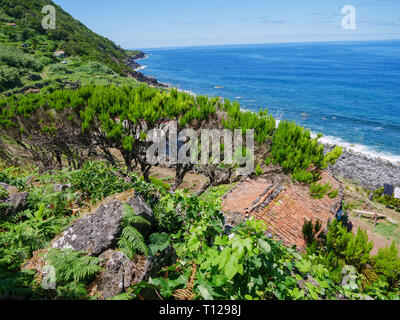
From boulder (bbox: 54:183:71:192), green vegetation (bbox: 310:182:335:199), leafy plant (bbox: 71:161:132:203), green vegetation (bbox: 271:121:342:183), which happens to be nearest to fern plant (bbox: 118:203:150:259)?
leafy plant (bbox: 71:161:132:203)

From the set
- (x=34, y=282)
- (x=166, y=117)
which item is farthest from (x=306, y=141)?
(x=34, y=282)

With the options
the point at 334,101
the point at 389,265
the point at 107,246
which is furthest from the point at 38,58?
the point at 334,101

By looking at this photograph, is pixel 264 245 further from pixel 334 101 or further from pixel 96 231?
pixel 334 101

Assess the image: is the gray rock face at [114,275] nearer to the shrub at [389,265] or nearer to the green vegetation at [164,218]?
the green vegetation at [164,218]

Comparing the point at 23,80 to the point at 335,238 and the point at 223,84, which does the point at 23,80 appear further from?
the point at 223,84

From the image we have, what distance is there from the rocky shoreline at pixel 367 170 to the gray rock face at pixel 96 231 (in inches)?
1305

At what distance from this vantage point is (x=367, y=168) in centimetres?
3306

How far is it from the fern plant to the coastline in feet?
108

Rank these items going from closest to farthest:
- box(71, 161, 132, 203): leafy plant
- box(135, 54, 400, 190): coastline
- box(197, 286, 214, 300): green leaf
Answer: box(197, 286, 214, 300): green leaf < box(71, 161, 132, 203): leafy plant < box(135, 54, 400, 190): coastline

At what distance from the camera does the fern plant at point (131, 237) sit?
3.53 metres

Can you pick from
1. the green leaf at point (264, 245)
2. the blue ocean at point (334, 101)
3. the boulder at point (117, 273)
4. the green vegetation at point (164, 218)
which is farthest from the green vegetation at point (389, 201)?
the boulder at point (117, 273)

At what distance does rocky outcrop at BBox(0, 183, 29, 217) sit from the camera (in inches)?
175

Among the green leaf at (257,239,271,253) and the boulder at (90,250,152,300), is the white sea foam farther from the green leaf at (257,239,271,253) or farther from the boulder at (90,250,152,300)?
the boulder at (90,250,152,300)

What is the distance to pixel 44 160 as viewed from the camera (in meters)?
12.8
